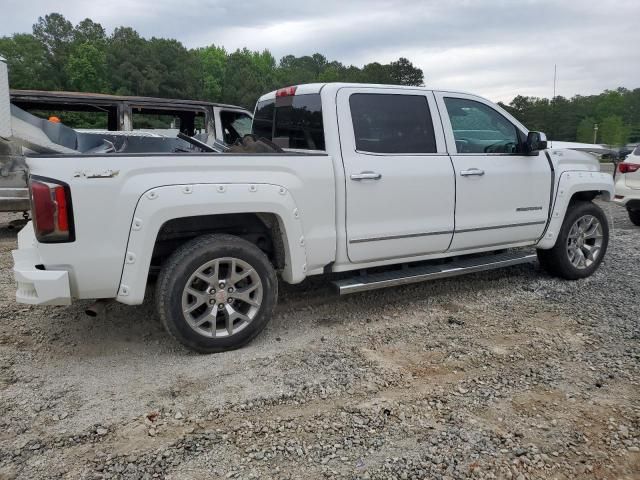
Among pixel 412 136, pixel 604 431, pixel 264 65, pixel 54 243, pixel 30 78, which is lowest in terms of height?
pixel 604 431

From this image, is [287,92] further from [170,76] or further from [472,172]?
[170,76]

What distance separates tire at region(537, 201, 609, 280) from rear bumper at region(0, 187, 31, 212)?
6.75m

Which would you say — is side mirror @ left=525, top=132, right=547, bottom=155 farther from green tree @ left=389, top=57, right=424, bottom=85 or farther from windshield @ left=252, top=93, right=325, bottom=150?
green tree @ left=389, top=57, right=424, bottom=85

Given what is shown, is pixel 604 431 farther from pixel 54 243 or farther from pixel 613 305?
pixel 54 243

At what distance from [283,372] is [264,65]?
358 ft

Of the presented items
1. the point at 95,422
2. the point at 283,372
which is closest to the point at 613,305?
the point at 283,372

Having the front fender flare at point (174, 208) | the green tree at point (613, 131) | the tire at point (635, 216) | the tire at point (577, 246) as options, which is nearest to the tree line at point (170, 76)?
the green tree at point (613, 131)

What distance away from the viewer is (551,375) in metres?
3.46

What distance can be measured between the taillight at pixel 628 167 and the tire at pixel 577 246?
3.71 metres

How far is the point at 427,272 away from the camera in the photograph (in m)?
4.53

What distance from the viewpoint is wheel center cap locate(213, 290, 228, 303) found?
3.64 metres

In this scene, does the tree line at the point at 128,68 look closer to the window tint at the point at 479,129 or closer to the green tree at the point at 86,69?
the green tree at the point at 86,69

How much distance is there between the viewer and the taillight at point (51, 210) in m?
3.08

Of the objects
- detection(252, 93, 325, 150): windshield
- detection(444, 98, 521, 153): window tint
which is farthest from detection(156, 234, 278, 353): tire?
detection(444, 98, 521, 153): window tint
